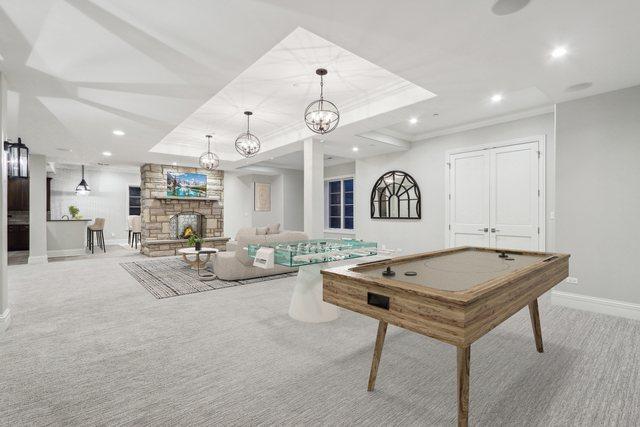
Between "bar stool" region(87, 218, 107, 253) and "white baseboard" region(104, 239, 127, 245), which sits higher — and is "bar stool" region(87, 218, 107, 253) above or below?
above

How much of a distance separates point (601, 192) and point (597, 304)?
4.44 feet

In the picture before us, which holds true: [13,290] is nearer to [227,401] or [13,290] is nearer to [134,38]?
[134,38]

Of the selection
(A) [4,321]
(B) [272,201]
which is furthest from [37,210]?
(B) [272,201]

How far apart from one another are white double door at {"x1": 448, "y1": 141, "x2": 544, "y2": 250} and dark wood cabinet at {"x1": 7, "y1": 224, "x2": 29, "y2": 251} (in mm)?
11653

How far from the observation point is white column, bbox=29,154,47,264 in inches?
274

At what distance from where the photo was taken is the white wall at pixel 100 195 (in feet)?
32.6

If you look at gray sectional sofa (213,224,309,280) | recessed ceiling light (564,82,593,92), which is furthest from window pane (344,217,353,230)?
recessed ceiling light (564,82,593,92)

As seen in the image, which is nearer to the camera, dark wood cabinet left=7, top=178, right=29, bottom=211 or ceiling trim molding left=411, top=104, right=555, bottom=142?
ceiling trim molding left=411, top=104, right=555, bottom=142

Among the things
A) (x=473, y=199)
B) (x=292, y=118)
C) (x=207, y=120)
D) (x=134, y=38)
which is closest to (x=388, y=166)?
(x=473, y=199)

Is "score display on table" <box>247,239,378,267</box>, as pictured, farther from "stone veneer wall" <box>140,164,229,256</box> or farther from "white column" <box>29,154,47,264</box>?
"white column" <box>29,154,47,264</box>

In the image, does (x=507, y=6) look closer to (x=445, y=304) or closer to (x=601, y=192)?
(x=445, y=304)

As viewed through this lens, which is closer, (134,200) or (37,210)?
(37,210)

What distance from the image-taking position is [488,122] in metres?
5.41

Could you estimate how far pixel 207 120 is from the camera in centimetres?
572
